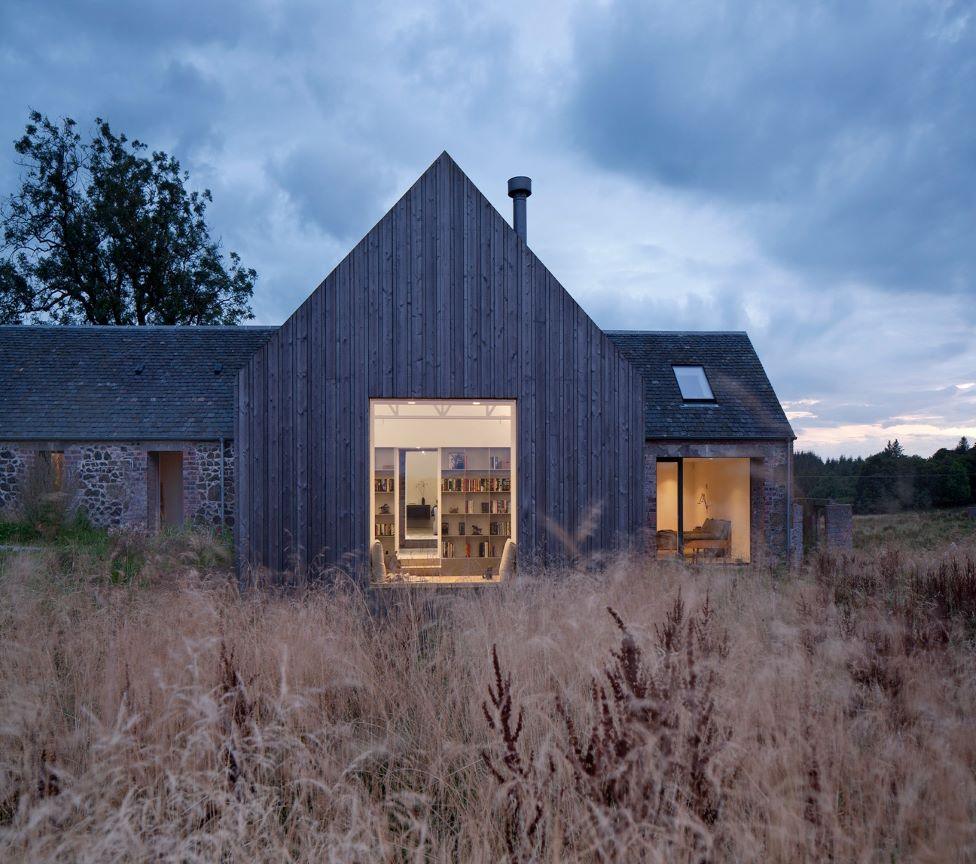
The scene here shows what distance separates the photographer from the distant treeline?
20.6 metres

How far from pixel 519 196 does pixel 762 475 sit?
7.46 m

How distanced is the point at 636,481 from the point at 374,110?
1071 centimetres

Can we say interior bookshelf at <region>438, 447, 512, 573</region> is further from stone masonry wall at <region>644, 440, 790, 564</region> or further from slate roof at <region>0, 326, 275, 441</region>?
slate roof at <region>0, 326, 275, 441</region>

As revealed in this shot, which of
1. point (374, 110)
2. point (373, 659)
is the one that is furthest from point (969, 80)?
point (373, 659)

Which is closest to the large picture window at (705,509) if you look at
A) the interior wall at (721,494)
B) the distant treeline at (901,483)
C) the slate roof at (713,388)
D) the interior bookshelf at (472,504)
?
the interior wall at (721,494)

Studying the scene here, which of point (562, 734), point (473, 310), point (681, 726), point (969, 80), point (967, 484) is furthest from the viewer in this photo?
point (967, 484)

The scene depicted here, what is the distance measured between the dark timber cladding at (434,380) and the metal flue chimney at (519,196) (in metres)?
1.88

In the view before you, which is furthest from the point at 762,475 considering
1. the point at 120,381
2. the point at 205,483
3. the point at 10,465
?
the point at 10,465

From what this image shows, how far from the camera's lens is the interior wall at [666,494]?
584 inches

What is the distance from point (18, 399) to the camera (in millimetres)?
13328

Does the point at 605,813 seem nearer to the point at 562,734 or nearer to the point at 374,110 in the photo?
the point at 562,734

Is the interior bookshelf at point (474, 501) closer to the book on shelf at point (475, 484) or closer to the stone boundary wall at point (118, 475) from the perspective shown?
the book on shelf at point (475, 484)

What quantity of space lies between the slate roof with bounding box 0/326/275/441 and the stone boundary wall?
0.27 m

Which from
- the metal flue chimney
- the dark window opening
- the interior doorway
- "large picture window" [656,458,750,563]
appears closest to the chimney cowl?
the metal flue chimney
